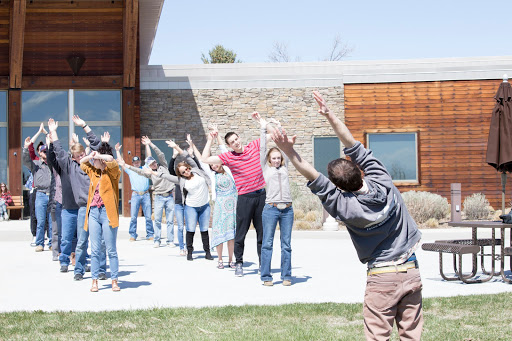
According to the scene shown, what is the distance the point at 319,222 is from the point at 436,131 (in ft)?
Answer: 25.9

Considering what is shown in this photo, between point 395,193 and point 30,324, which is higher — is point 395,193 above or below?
above

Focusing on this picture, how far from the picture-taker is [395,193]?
4.62m

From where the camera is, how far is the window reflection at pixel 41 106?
2403cm

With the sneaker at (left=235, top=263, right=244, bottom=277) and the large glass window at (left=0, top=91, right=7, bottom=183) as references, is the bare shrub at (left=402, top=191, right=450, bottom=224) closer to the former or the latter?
the sneaker at (left=235, top=263, right=244, bottom=277)

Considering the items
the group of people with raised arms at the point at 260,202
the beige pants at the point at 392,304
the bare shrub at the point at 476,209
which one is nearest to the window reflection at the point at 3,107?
the group of people with raised arms at the point at 260,202

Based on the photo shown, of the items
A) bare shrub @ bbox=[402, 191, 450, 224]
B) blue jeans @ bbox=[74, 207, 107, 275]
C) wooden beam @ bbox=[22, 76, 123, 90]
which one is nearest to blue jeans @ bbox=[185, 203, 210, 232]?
blue jeans @ bbox=[74, 207, 107, 275]

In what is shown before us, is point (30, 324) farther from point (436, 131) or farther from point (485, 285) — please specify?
point (436, 131)

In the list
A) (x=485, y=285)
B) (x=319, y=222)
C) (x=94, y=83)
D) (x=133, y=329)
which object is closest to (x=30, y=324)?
(x=133, y=329)

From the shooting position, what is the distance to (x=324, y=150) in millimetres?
25609

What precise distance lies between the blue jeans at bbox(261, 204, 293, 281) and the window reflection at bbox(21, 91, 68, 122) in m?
16.4

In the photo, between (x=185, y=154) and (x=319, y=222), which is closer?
(x=185, y=154)

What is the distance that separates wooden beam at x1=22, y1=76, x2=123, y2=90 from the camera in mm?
23719

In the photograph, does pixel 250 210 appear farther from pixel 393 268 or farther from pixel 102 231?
pixel 393 268

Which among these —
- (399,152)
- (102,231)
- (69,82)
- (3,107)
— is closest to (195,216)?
(102,231)
